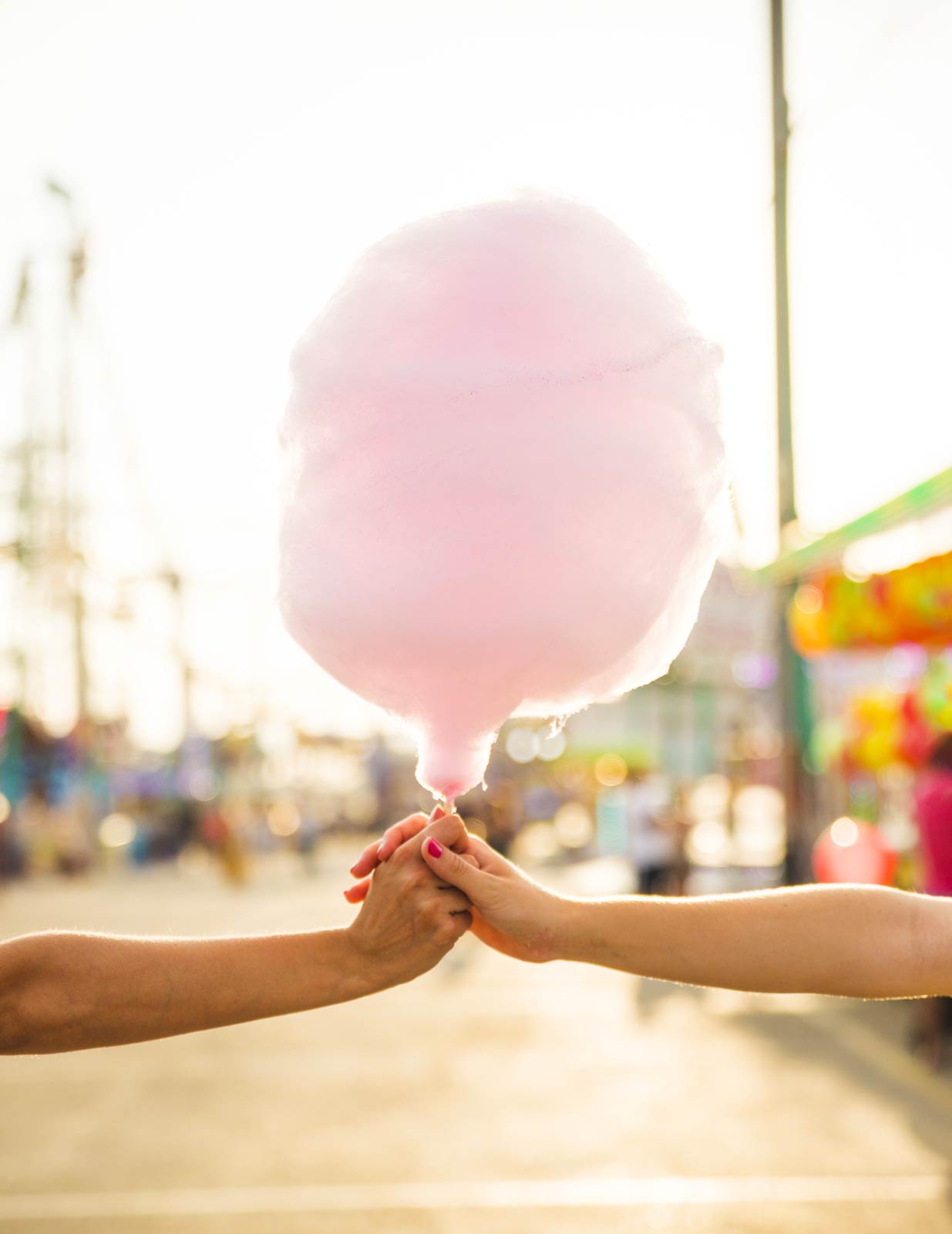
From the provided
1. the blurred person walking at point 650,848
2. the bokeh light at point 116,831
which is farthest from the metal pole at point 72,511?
the blurred person walking at point 650,848

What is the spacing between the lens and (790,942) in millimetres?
1556

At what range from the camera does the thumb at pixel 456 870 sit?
1.54 meters

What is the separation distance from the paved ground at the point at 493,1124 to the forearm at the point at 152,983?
2.57 metres

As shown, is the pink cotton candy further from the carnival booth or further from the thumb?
the carnival booth

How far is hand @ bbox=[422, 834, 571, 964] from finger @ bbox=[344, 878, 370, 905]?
6.7 inches

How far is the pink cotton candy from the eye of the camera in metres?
1.40

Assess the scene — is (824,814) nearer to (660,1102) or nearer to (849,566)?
(849,566)

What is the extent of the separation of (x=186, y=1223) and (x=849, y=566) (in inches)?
186

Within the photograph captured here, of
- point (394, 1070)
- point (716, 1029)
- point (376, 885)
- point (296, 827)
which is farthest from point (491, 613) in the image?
point (296, 827)

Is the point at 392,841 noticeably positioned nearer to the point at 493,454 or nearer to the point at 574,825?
the point at 493,454

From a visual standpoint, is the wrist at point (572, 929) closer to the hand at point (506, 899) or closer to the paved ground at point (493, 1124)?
the hand at point (506, 899)

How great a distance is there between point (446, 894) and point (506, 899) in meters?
0.08

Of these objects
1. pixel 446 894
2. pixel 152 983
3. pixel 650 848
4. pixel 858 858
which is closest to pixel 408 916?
pixel 446 894

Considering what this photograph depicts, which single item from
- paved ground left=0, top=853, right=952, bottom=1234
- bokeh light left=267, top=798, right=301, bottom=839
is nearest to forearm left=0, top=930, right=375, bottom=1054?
paved ground left=0, top=853, right=952, bottom=1234
